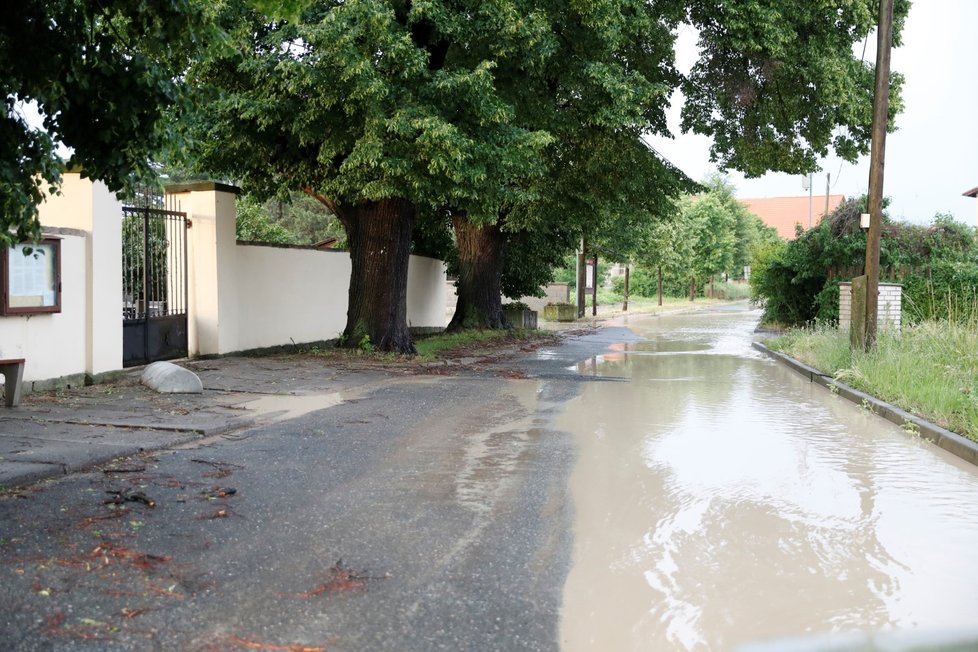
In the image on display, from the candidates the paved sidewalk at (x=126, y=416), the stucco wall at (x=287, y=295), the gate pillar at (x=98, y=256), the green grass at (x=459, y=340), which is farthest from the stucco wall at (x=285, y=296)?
the gate pillar at (x=98, y=256)

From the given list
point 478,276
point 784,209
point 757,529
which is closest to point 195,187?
point 478,276

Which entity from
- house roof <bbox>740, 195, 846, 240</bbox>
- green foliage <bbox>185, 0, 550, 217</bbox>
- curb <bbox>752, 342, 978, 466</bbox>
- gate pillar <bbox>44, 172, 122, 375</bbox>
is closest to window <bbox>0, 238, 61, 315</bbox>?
gate pillar <bbox>44, 172, 122, 375</bbox>

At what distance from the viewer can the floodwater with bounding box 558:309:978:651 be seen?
4.14 m

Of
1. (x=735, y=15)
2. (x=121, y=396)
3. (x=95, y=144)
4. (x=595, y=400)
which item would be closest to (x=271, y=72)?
(x=121, y=396)

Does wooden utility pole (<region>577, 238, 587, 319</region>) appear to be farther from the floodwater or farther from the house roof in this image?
the house roof

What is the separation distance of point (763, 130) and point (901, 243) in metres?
5.29

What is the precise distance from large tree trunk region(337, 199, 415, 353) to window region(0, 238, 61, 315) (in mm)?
6376

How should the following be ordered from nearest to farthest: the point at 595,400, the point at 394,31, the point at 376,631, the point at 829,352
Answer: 1. the point at 376,631
2. the point at 595,400
3. the point at 394,31
4. the point at 829,352

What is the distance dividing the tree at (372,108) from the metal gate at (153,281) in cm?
141

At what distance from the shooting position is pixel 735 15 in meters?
17.3

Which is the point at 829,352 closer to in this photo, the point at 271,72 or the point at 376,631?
the point at 271,72

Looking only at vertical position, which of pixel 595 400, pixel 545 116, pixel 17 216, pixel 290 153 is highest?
pixel 545 116

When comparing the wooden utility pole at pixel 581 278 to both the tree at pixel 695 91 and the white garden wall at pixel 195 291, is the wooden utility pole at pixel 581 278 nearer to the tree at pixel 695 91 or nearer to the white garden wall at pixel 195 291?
the tree at pixel 695 91

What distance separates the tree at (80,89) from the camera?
5648 millimetres
